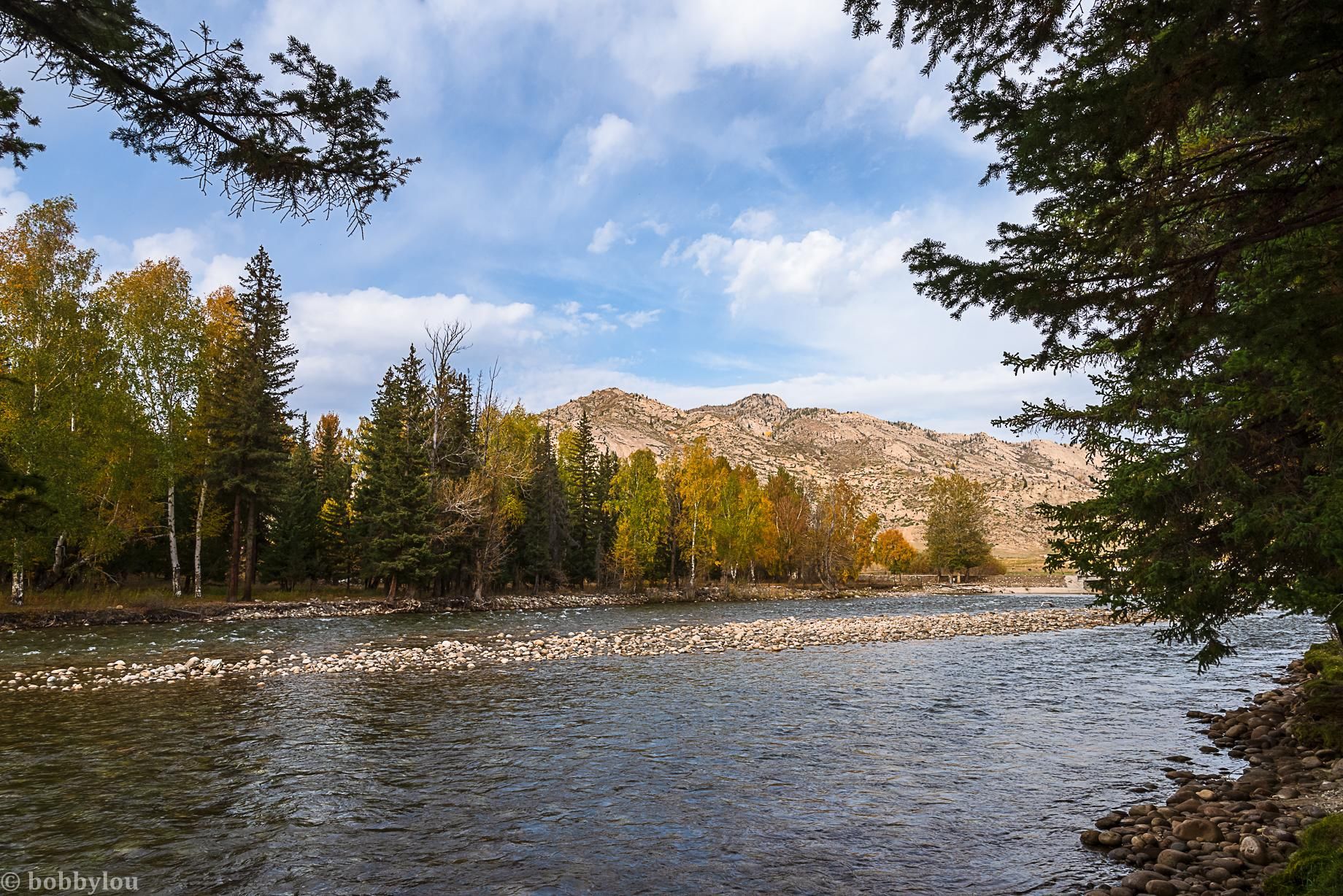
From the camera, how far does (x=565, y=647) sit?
2330 cm

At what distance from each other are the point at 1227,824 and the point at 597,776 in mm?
7537

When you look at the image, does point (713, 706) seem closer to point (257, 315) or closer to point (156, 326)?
point (156, 326)

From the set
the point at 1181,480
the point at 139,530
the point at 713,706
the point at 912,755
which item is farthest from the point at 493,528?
the point at 1181,480

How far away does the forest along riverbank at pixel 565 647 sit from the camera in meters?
17.3

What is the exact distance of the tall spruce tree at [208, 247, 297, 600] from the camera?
37969 mm

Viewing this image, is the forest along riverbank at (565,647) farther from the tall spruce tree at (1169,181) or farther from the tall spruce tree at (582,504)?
the tall spruce tree at (582,504)

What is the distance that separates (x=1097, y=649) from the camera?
25.0 m

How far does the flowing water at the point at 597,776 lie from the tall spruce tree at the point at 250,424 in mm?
19316

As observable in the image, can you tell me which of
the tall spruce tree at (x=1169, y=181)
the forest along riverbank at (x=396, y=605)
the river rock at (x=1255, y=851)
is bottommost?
the forest along riverbank at (x=396, y=605)

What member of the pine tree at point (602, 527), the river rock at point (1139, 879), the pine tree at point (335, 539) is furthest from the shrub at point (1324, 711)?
the pine tree at point (602, 527)

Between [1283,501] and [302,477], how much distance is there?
5548 cm

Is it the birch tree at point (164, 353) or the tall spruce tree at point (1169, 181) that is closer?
the tall spruce tree at point (1169, 181)

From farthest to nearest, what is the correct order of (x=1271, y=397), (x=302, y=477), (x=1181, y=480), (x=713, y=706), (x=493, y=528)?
(x=302, y=477)
(x=493, y=528)
(x=713, y=706)
(x=1181, y=480)
(x=1271, y=397)

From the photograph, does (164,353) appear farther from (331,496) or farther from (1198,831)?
(1198,831)
